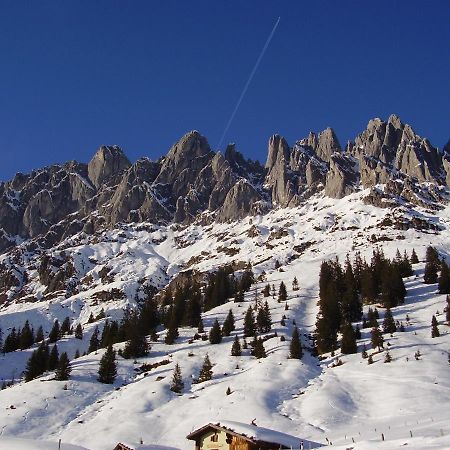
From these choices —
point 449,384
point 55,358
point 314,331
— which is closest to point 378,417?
point 449,384

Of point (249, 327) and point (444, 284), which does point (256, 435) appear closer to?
point (249, 327)

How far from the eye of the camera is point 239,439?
40.2 metres

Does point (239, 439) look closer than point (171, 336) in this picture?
Yes

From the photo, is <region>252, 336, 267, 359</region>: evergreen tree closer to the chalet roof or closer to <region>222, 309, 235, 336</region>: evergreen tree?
<region>222, 309, 235, 336</region>: evergreen tree

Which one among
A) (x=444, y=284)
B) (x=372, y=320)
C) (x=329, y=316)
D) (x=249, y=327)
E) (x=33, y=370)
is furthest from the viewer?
(x=444, y=284)

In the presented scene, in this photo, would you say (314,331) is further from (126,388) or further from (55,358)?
(55,358)

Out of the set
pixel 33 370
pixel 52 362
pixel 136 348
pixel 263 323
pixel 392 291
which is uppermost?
pixel 392 291

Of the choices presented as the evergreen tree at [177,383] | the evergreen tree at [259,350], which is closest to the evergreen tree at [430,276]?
the evergreen tree at [259,350]

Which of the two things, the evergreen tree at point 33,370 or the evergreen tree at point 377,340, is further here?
the evergreen tree at point 33,370

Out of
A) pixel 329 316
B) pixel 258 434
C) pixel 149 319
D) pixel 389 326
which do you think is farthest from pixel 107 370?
pixel 258 434

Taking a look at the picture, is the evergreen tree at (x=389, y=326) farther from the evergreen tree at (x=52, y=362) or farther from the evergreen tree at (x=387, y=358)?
the evergreen tree at (x=52, y=362)

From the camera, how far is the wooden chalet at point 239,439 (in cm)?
3834

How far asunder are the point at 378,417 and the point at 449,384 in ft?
46.2

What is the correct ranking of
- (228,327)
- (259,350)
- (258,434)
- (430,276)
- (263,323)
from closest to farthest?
(258,434) < (259,350) < (263,323) < (228,327) < (430,276)
